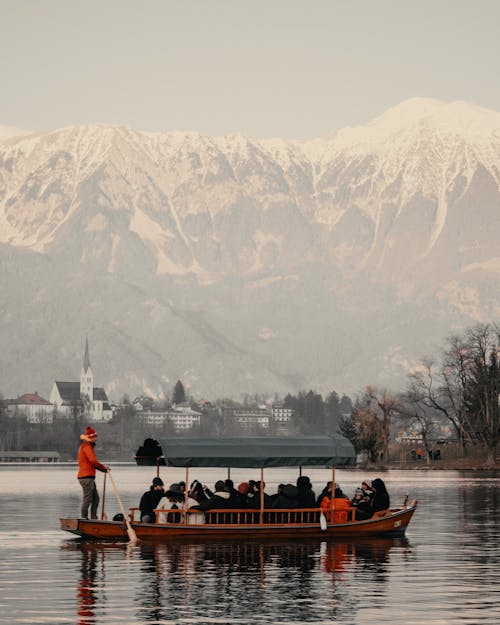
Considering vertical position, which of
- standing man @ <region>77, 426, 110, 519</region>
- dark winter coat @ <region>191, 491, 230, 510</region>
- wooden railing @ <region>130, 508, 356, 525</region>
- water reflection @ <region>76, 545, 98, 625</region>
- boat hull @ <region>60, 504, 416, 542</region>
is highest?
standing man @ <region>77, 426, 110, 519</region>

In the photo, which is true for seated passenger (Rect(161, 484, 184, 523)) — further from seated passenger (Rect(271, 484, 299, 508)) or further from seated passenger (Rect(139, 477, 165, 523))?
seated passenger (Rect(271, 484, 299, 508))

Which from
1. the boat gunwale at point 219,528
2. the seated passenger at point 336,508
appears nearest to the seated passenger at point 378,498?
the boat gunwale at point 219,528

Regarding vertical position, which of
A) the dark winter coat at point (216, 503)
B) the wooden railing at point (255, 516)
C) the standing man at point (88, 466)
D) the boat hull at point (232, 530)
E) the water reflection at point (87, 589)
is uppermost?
the standing man at point (88, 466)

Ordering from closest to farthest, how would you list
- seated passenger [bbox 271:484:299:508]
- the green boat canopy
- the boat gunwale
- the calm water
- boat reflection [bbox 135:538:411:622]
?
1. the calm water
2. boat reflection [bbox 135:538:411:622]
3. the boat gunwale
4. the green boat canopy
5. seated passenger [bbox 271:484:299:508]

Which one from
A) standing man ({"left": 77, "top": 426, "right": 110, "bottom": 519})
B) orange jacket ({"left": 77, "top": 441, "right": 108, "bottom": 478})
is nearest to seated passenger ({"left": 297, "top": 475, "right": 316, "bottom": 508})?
standing man ({"left": 77, "top": 426, "right": 110, "bottom": 519})

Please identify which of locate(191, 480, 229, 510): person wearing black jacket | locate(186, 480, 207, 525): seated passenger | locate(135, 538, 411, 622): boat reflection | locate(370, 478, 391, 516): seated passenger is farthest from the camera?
locate(370, 478, 391, 516): seated passenger

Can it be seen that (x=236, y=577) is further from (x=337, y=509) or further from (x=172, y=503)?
(x=337, y=509)

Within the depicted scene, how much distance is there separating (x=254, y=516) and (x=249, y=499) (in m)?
0.68

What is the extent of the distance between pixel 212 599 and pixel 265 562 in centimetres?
956

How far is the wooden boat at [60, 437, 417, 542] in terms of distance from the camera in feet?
174

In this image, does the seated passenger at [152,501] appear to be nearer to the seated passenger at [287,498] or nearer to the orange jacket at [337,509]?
the seated passenger at [287,498]

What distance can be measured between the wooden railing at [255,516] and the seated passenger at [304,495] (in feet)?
0.96

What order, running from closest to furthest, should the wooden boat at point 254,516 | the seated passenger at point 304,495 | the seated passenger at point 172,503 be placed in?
the wooden boat at point 254,516, the seated passenger at point 172,503, the seated passenger at point 304,495

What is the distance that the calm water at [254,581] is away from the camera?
109 feet
